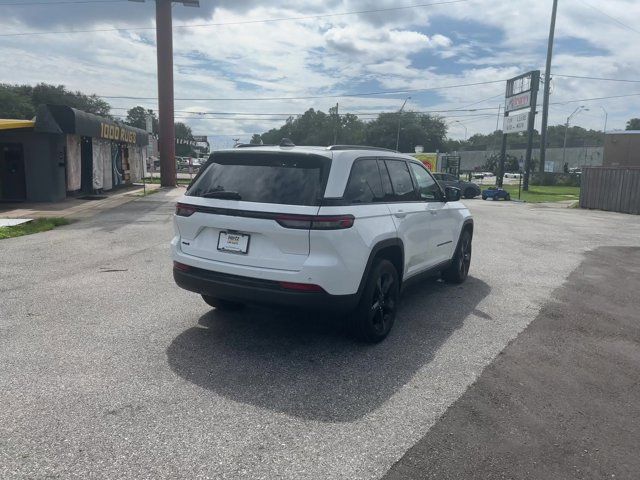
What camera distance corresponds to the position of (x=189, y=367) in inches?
166

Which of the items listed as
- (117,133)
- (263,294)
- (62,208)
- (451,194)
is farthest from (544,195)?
(263,294)

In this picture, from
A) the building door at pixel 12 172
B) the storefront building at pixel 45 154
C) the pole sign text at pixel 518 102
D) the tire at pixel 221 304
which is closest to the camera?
the tire at pixel 221 304

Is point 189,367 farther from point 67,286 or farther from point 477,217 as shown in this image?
point 477,217

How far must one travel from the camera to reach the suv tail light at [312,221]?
413 cm

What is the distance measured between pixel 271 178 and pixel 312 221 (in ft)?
2.00

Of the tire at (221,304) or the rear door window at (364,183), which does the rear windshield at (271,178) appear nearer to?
the rear door window at (364,183)

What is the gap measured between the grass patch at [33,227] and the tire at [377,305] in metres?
9.10

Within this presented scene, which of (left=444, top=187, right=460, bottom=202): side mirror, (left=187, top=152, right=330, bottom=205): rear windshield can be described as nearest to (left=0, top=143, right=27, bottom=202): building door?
(left=187, top=152, right=330, bottom=205): rear windshield

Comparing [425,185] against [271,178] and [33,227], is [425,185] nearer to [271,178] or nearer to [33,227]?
[271,178]

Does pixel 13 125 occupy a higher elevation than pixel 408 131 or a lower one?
lower

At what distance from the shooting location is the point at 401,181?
556 centimetres

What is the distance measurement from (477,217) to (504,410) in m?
14.8

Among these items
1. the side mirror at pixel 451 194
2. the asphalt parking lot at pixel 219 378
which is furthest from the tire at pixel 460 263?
the side mirror at pixel 451 194

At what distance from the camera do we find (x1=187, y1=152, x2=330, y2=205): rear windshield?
4.30 meters
